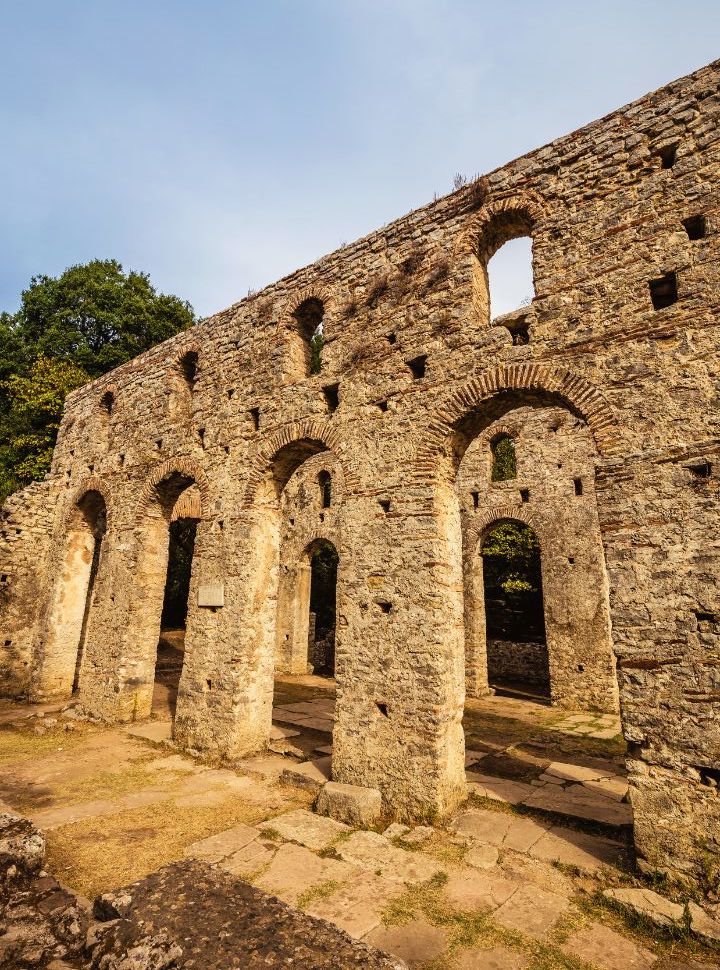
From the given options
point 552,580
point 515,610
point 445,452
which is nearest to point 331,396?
point 445,452

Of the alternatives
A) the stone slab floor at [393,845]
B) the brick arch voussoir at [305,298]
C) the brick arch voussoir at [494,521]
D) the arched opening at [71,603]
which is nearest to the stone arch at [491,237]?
the brick arch voussoir at [305,298]

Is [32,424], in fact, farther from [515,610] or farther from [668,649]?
[668,649]

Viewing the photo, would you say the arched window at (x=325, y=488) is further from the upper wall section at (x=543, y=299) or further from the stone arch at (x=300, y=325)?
the stone arch at (x=300, y=325)

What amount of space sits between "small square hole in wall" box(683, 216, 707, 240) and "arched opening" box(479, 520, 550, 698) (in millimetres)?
10536

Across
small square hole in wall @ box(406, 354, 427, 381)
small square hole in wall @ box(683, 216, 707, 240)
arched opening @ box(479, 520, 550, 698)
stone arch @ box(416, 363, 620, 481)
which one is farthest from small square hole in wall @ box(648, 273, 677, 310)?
arched opening @ box(479, 520, 550, 698)

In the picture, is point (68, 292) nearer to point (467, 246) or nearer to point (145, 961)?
point (467, 246)

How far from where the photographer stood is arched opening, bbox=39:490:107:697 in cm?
1049

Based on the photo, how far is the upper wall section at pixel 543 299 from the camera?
4.72 m

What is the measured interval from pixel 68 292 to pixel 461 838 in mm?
25181

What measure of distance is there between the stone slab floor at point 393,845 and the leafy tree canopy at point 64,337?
12.7 meters

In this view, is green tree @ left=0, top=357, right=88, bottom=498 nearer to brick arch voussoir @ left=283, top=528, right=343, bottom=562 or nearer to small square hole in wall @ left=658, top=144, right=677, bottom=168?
brick arch voussoir @ left=283, top=528, right=343, bottom=562

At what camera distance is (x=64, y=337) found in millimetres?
20656

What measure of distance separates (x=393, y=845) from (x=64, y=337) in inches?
888

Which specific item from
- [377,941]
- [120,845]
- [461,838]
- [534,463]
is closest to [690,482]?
[461,838]
